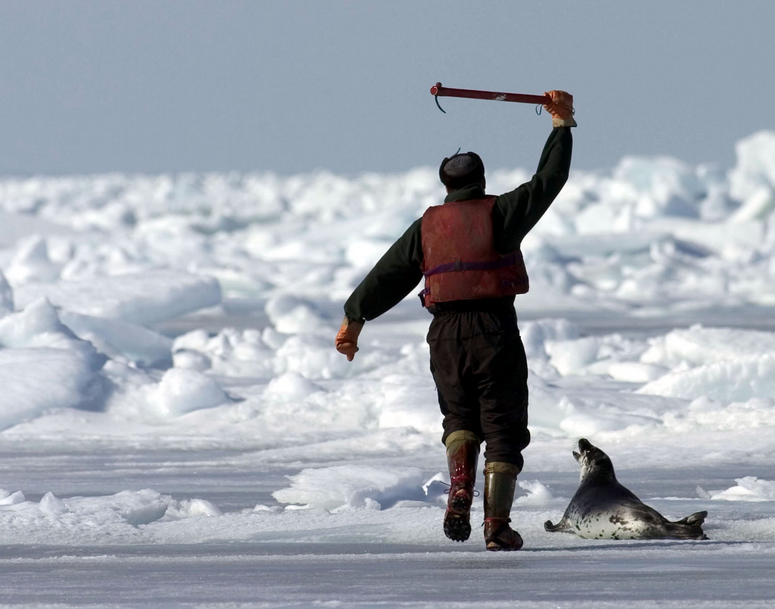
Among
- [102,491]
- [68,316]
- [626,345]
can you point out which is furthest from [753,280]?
[102,491]

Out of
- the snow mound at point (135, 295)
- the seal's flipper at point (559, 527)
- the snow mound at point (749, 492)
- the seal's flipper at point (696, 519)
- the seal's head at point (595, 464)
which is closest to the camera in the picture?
the seal's flipper at point (696, 519)

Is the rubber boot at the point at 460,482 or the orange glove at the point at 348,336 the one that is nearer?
the rubber boot at the point at 460,482

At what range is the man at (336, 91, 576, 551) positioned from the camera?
3.71 m

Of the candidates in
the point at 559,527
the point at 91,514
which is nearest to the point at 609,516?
the point at 559,527

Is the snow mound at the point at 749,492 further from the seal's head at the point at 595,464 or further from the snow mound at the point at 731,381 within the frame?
the snow mound at the point at 731,381

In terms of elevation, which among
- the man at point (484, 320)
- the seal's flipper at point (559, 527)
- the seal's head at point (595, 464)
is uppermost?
the man at point (484, 320)

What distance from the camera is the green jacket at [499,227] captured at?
145 inches

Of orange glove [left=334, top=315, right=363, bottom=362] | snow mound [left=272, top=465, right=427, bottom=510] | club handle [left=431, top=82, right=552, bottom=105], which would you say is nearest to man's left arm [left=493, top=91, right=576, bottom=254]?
club handle [left=431, top=82, right=552, bottom=105]

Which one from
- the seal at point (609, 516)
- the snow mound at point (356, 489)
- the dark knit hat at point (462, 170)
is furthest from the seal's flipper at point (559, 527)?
the dark knit hat at point (462, 170)

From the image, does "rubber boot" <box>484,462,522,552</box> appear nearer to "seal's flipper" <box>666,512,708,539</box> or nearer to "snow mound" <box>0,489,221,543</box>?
"seal's flipper" <box>666,512,708,539</box>

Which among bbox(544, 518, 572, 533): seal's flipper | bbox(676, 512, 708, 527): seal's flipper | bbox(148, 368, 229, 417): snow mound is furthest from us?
bbox(148, 368, 229, 417): snow mound

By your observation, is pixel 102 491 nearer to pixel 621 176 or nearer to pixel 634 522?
pixel 634 522

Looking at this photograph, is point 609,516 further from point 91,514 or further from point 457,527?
point 91,514

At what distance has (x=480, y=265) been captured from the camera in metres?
3.74
